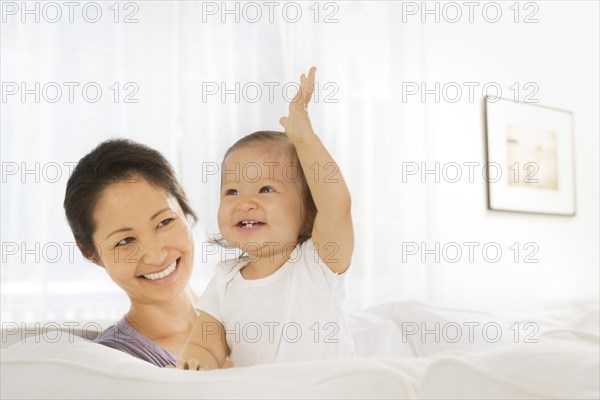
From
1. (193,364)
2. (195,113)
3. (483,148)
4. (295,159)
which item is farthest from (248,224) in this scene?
(483,148)

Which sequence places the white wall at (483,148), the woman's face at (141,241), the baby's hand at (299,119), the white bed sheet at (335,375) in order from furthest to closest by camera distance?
the white wall at (483,148) < the woman's face at (141,241) < the baby's hand at (299,119) < the white bed sheet at (335,375)

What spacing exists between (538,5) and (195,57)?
2.58 metres

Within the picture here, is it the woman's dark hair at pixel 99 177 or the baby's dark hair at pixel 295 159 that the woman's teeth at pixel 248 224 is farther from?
the woman's dark hair at pixel 99 177

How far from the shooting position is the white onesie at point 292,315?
1261mm

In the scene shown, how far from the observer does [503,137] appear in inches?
166

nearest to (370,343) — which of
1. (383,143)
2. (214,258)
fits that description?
(214,258)

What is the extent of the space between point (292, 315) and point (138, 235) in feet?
1.54

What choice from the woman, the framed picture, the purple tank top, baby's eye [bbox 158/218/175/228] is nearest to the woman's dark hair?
the woman

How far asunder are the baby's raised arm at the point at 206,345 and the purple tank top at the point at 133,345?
0.13m

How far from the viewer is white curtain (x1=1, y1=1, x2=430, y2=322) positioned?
2.94m

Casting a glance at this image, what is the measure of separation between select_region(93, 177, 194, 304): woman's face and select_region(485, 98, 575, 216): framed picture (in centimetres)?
295

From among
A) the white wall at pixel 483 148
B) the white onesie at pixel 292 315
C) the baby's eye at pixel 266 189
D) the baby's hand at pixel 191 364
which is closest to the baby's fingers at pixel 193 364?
A: the baby's hand at pixel 191 364

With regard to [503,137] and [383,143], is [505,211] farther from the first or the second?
[383,143]

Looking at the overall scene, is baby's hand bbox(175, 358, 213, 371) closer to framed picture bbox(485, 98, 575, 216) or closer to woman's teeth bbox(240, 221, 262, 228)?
woman's teeth bbox(240, 221, 262, 228)
